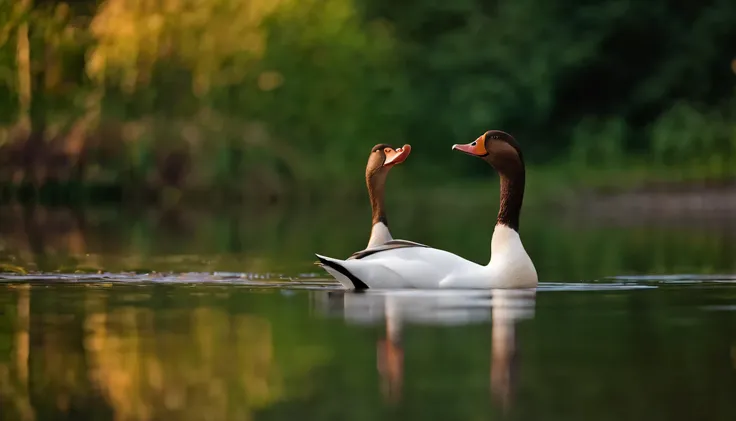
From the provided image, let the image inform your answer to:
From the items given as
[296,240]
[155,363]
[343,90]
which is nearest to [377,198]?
[155,363]

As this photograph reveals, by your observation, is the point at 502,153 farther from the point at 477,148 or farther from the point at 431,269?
the point at 431,269

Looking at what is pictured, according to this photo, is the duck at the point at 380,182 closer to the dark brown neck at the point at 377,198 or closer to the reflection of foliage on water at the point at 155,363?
the dark brown neck at the point at 377,198

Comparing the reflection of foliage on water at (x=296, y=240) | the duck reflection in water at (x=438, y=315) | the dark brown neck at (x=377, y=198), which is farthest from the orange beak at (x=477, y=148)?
the reflection of foliage on water at (x=296, y=240)

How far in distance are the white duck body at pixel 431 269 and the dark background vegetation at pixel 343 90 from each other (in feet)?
64.1

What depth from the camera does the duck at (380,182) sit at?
13164 mm

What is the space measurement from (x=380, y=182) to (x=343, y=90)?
68.3ft

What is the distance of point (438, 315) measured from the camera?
10031 mm

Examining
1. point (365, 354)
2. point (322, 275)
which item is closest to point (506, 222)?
point (322, 275)

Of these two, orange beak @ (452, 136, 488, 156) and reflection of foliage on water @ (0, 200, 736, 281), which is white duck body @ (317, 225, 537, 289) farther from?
reflection of foliage on water @ (0, 200, 736, 281)

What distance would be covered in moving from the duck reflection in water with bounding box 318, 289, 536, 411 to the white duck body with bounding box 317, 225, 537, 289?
0.31 feet

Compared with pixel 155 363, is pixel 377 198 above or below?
above

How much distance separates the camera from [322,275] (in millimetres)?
13984

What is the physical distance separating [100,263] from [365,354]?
7532mm

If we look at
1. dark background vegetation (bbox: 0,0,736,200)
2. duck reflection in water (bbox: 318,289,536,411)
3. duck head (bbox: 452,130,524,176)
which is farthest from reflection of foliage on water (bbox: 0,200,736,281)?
duck reflection in water (bbox: 318,289,536,411)
